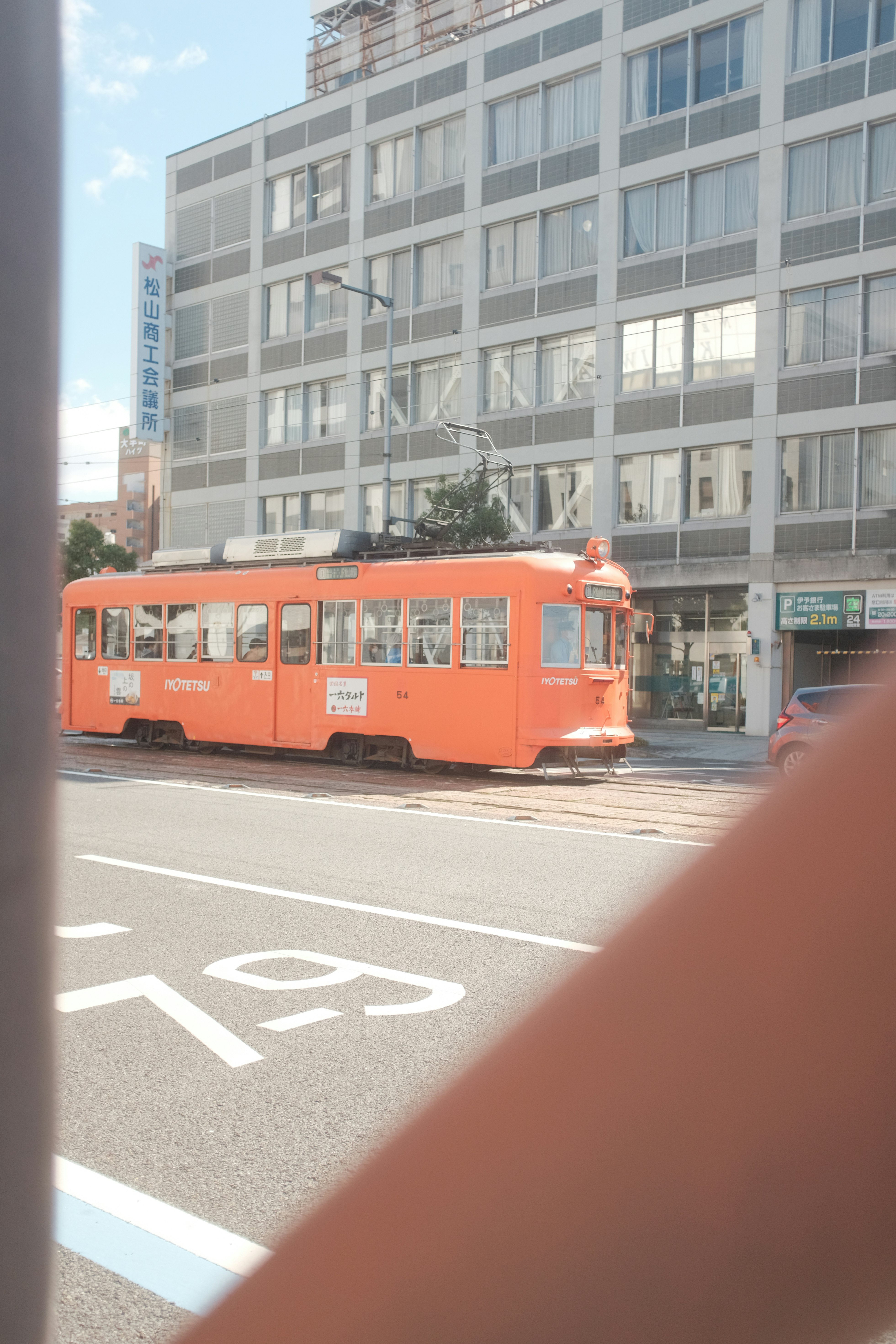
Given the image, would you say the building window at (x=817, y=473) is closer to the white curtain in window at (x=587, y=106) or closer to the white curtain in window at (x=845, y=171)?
the white curtain in window at (x=845, y=171)

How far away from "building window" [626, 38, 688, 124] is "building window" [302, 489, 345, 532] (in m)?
13.5

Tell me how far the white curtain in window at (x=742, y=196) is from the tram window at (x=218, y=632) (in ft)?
51.3

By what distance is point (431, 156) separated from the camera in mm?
33375

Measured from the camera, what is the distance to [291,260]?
1451 inches

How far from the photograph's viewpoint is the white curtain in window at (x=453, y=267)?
32.4 m

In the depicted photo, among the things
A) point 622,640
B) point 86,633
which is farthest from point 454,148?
point 622,640

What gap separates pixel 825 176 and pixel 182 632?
17.2 meters

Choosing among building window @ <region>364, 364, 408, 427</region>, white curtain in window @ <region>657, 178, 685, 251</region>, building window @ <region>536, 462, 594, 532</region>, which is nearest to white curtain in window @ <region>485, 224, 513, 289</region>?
building window @ <region>364, 364, 408, 427</region>

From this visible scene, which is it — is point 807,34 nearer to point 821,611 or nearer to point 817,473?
point 817,473

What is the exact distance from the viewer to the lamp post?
91.6ft

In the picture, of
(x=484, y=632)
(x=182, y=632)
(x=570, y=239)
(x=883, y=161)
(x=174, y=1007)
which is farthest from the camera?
(x=570, y=239)

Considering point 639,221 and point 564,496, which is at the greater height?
point 639,221

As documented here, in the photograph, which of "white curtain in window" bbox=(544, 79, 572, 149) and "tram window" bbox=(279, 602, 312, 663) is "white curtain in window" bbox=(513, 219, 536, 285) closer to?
"white curtain in window" bbox=(544, 79, 572, 149)

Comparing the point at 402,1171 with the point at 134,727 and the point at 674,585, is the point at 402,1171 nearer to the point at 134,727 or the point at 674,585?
the point at 134,727
